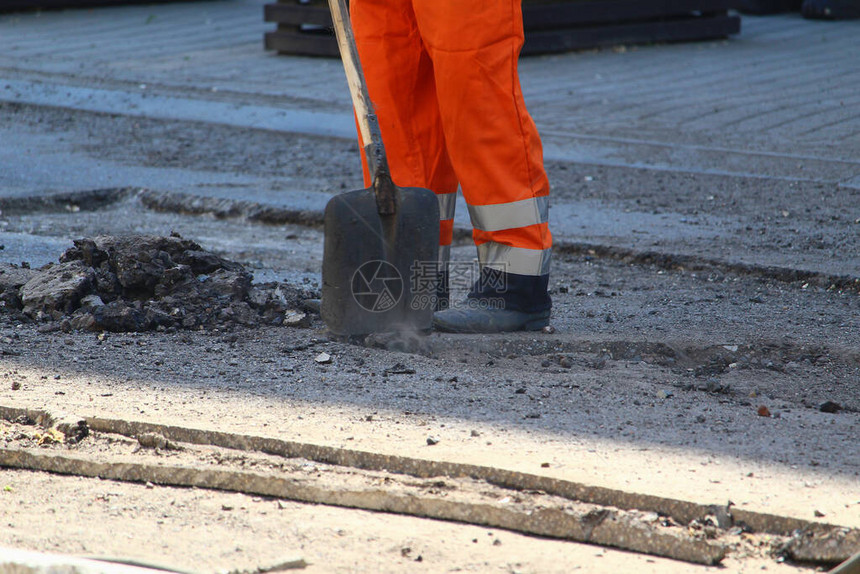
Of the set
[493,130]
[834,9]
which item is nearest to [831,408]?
[493,130]

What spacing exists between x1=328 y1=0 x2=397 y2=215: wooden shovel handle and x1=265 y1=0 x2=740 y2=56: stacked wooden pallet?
245 inches

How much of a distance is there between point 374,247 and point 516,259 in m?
0.43

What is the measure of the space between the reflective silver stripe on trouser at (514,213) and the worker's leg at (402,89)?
0.26 meters

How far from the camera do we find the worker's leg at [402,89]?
2.87m

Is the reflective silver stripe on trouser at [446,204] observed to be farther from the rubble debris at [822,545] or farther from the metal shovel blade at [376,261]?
the rubble debris at [822,545]

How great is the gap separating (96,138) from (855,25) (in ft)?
27.0

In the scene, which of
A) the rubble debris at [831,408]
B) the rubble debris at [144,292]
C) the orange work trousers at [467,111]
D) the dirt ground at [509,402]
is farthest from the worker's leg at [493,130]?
the rubble debris at [831,408]

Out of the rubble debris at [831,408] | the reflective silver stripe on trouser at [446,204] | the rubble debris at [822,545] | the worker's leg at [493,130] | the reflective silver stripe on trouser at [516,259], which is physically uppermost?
the worker's leg at [493,130]

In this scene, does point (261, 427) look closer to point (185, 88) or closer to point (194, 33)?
point (185, 88)

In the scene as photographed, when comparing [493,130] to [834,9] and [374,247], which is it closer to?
[374,247]

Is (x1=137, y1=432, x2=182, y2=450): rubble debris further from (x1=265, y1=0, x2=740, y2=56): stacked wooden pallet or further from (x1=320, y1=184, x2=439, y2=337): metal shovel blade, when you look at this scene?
(x1=265, y1=0, x2=740, y2=56): stacked wooden pallet

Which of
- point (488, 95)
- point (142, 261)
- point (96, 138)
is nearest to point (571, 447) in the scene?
point (488, 95)

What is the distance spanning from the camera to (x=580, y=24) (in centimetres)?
938

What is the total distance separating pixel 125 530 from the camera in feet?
5.83
